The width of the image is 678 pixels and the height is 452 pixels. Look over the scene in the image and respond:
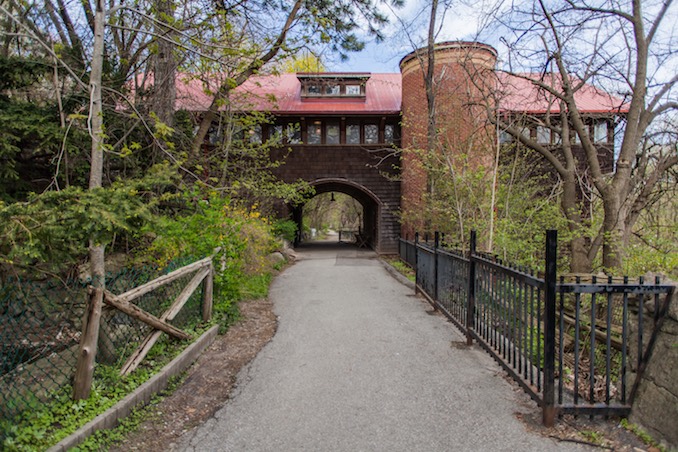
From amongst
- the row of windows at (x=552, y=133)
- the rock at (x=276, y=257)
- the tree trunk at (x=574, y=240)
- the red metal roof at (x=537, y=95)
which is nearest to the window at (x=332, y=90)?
the row of windows at (x=552, y=133)

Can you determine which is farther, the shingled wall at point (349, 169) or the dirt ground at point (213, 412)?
the shingled wall at point (349, 169)

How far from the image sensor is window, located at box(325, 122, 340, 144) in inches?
779

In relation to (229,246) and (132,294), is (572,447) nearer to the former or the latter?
(132,294)

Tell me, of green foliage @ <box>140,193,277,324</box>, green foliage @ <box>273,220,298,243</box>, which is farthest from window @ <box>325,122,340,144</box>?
green foliage @ <box>140,193,277,324</box>

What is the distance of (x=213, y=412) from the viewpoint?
3.79 metres

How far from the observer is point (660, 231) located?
33.1ft

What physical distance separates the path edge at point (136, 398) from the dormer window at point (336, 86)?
1695 cm

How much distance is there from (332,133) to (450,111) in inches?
323

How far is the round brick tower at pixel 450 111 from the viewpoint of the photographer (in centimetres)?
1042

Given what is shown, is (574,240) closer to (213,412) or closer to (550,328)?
(550,328)

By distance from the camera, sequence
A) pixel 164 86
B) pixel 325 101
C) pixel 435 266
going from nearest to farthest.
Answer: pixel 435 266 < pixel 164 86 < pixel 325 101

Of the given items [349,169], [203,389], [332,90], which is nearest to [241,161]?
[349,169]

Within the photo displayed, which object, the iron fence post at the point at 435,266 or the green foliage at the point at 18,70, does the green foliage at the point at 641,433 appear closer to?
the iron fence post at the point at 435,266

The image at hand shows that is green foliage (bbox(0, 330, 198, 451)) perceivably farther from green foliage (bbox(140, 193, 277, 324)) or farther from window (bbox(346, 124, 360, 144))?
window (bbox(346, 124, 360, 144))
